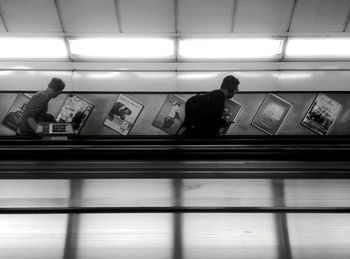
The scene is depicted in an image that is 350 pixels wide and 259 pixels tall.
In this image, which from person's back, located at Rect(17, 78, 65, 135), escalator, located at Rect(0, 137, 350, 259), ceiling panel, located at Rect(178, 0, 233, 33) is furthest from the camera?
ceiling panel, located at Rect(178, 0, 233, 33)

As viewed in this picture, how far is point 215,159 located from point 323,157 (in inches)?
20.2

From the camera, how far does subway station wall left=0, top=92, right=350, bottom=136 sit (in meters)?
5.79

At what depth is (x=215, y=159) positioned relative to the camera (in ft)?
5.92

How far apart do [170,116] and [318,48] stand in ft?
9.01

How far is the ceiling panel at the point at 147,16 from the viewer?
5.93 metres

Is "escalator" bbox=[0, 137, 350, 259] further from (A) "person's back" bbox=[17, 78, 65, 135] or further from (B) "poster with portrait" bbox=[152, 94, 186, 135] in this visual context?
(B) "poster with portrait" bbox=[152, 94, 186, 135]

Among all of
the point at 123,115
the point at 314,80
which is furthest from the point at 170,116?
the point at 314,80

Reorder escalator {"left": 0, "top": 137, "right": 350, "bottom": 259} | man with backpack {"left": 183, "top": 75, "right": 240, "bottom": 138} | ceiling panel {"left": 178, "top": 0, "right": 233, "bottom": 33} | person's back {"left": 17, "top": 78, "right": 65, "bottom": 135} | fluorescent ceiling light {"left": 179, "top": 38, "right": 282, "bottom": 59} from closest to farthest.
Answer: escalator {"left": 0, "top": 137, "right": 350, "bottom": 259}
man with backpack {"left": 183, "top": 75, "right": 240, "bottom": 138}
person's back {"left": 17, "top": 78, "right": 65, "bottom": 135}
ceiling panel {"left": 178, "top": 0, "right": 233, "bottom": 33}
fluorescent ceiling light {"left": 179, "top": 38, "right": 282, "bottom": 59}

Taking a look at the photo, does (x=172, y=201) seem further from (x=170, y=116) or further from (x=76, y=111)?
(x=76, y=111)

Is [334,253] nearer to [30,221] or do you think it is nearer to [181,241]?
[181,241]

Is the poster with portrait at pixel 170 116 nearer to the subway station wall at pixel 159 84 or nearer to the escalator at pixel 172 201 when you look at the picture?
the subway station wall at pixel 159 84

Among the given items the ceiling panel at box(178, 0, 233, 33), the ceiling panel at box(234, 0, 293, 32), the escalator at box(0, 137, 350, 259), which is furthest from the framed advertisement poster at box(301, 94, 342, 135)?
the escalator at box(0, 137, 350, 259)

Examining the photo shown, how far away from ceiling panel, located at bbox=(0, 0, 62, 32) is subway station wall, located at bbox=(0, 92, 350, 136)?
1124mm

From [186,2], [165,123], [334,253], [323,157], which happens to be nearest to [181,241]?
[334,253]
